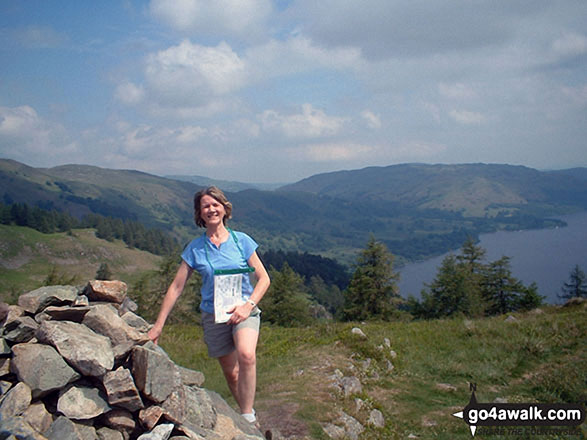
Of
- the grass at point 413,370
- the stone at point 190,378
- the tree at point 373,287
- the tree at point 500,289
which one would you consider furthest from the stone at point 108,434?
the tree at point 500,289

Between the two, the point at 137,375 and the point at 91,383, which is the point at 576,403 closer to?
the point at 137,375

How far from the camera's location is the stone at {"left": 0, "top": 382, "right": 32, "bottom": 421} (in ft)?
14.1

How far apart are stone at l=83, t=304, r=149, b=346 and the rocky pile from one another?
1 cm

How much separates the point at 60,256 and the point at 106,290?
155 m

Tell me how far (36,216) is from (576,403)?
634 feet

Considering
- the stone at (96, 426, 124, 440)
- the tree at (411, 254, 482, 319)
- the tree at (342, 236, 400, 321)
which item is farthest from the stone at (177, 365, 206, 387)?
the tree at (411, 254, 482, 319)

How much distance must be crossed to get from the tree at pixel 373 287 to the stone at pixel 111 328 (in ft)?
106

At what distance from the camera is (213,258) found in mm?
5656

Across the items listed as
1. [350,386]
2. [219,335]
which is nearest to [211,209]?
[219,335]

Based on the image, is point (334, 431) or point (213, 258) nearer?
point (213, 258)

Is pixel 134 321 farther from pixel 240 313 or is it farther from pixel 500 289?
pixel 500 289

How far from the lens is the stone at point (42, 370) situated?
15.0ft

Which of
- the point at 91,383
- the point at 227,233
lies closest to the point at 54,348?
the point at 91,383

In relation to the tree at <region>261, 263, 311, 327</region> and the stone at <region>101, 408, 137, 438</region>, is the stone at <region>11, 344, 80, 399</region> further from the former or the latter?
the tree at <region>261, 263, 311, 327</region>
